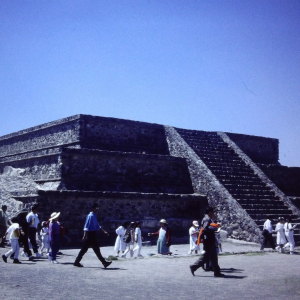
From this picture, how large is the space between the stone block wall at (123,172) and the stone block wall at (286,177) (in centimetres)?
508

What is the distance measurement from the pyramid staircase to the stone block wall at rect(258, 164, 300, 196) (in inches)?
82.9

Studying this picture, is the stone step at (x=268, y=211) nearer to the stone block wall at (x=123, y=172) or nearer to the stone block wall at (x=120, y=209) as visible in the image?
the stone block wall at (x=120, y=209)

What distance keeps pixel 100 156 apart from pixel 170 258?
238 inches

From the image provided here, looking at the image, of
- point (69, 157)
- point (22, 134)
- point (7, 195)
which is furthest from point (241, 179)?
point (22, 134)

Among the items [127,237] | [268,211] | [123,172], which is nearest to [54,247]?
[127,237]

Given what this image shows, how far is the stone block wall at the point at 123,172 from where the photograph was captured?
14.7m

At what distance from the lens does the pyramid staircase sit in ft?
48.2

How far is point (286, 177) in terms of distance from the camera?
20.4 m

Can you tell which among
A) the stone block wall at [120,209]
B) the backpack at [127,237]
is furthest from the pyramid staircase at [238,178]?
the backpack at [127,237]

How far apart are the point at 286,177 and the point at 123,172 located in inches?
344

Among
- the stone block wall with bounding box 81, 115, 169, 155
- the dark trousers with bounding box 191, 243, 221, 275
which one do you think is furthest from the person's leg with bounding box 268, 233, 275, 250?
the stone block wall with bounding box 81, 115, 169, 155

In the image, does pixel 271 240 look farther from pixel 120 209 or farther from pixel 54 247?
pixel 54 247

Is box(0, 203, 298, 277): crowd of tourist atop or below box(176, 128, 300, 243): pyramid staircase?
below

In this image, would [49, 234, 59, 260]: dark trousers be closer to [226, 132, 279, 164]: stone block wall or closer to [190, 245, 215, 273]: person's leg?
[190, 245, 215, 273]: person's leg
